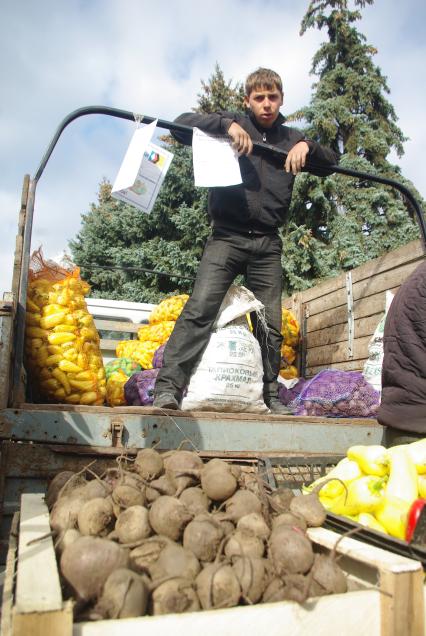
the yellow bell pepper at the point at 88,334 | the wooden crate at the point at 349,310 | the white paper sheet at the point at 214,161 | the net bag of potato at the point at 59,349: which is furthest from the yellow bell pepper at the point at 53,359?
the wooden crate at the point at 349,310

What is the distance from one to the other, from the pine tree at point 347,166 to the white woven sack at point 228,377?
31.6 ft

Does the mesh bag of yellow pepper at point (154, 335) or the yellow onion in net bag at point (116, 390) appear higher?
the mesh bag of yellow pepper at point (154, 335)

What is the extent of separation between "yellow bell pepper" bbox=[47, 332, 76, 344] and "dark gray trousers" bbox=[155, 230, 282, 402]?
567mm

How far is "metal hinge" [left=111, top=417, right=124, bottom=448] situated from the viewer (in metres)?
2.54

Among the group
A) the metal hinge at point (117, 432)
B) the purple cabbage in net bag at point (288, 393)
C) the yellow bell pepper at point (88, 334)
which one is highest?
the yellow bell pepper at point (88, 334)

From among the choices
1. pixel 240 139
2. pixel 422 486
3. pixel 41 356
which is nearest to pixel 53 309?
pixel 41 356

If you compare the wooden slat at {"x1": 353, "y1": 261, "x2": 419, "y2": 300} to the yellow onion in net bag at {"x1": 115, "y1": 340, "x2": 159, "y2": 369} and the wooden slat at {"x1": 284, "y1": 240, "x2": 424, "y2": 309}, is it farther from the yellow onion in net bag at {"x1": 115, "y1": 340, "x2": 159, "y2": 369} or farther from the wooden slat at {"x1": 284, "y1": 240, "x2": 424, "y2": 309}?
the yellow onion in net bag at {"x1": 115, "y1": 340, "x2": 159, "y2": 369}

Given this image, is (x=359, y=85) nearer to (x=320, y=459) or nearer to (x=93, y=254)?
(x=93, y=254)

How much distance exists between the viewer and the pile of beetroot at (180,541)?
1436 millimetres

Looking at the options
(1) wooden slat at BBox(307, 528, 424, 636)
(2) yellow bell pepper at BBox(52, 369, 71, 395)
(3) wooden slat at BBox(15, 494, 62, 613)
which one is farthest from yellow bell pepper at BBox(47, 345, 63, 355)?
(1) wooden slat at BBox(307, 528, 424, 636)

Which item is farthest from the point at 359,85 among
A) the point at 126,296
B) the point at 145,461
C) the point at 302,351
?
the point at 145,461

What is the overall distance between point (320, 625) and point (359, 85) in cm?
1764

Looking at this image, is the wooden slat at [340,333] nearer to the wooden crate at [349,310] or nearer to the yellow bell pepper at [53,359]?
the wooden crate at [349,310]

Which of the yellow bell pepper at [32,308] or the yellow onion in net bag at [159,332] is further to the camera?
the yellow onion in net bag at [159,332]
